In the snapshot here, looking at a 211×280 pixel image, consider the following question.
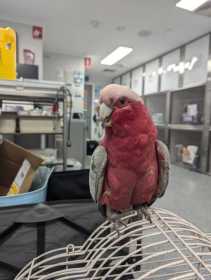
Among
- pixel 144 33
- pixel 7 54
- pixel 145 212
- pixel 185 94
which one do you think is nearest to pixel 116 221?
pixel 145 212

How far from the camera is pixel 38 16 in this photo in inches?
137

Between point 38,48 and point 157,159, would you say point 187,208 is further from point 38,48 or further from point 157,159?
point 38,48

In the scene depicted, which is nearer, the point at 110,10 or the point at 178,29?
the point at 110,10

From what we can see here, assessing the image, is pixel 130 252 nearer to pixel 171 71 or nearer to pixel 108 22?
pixel 108 22

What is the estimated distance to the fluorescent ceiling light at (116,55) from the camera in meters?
5.02

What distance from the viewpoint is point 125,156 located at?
62cm

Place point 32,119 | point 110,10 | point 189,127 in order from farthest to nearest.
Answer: point 189,127
point 110,10
point 32,119

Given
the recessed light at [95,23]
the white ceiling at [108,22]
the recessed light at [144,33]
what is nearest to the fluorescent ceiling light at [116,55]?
the white ceiling at [108,22]

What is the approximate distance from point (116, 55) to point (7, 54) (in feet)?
14.1

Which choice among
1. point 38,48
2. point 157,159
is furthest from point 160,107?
point 157,159

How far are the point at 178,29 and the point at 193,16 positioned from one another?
1.57 ft

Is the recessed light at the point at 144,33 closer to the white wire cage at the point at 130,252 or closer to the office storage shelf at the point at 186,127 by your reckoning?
the office storage shelf at the point at 186,127

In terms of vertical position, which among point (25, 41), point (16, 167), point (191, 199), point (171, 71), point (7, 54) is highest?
point (25, 41)

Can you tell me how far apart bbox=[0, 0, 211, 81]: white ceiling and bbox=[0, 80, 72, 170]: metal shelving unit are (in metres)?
1.97
